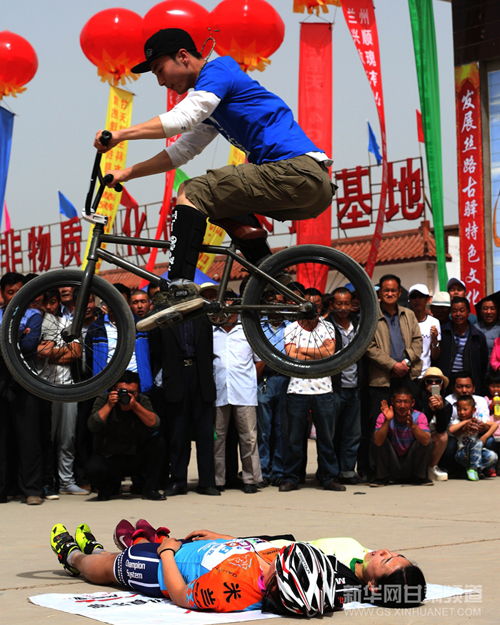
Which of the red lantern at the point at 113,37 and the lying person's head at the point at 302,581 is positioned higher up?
the red lantern at the point at 113,37

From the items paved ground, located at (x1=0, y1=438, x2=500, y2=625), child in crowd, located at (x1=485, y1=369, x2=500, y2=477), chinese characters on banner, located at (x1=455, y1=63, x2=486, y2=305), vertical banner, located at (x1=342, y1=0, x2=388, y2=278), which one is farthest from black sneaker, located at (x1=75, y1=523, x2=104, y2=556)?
chinese characters on banner, located at (x1=455, y1=63, x2=486, y2=305)

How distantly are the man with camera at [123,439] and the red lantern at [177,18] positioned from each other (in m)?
6.18

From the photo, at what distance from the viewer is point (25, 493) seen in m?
7.80

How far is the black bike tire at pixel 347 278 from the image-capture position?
14.6 feet

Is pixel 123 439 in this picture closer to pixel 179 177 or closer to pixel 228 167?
pixel 228 167

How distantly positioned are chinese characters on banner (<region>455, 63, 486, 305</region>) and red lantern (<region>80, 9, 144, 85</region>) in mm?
5439

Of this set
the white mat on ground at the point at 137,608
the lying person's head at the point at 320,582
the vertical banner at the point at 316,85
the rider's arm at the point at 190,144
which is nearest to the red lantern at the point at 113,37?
the vertical banner at the point at 316,85

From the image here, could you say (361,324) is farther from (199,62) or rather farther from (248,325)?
(199,62)

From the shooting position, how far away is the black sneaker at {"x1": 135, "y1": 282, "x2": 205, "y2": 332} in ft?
13.8

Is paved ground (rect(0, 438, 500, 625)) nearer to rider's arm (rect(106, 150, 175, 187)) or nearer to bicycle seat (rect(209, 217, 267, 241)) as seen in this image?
bicycle seat (rect(209, 217, 267, 241))

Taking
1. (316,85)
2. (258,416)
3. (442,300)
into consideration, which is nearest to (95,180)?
(258,416)

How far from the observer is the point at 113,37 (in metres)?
12.5

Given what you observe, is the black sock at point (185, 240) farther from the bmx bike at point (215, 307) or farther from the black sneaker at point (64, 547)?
the black sneaker at point (64, 547)

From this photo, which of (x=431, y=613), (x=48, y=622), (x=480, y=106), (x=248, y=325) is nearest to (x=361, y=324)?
(x=248, y=325)
